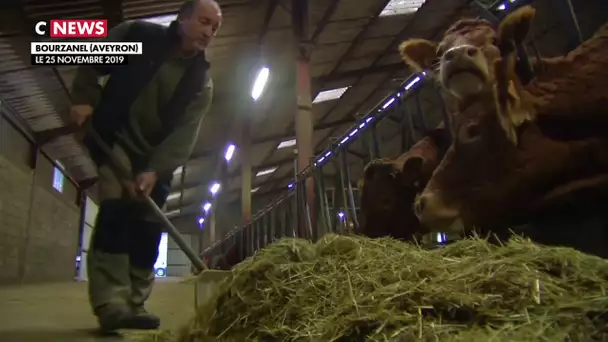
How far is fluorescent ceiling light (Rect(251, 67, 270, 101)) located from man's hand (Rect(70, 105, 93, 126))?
197 inches

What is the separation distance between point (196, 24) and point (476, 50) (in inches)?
48.1

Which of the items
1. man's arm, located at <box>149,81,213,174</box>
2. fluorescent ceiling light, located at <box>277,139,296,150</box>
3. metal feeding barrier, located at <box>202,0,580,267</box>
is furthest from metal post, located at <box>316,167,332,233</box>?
fluorescent ceiling light, located at <box>277,139,296,150</box>

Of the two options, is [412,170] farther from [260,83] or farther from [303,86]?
[260,83]

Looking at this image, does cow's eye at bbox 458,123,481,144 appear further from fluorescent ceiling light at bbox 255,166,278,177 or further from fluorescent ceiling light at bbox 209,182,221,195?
fluorescent ceiling light at bbox 255,166,278,177

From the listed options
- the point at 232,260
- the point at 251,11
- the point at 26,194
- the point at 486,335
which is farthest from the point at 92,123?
the point at 26,194

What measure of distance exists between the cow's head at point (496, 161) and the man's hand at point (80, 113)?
126 cm

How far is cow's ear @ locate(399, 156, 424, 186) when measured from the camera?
76.8 inches

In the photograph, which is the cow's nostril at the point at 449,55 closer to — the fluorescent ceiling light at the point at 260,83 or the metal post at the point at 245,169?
the fluorescent ceiling light at the point at 260,83

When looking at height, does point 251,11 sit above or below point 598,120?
above

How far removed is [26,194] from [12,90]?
229 cm

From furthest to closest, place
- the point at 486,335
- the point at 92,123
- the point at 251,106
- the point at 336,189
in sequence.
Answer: the point at 251,106 → the point at 336,189 → the point at 92,123 → the point at 486,335

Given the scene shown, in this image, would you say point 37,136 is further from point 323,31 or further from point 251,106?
point 323,31

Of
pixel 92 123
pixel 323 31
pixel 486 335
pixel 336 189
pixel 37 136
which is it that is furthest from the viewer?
pixel 323 31

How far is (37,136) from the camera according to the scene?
602cm
